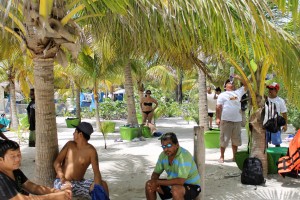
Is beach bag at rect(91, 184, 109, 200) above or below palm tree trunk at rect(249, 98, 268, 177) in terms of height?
below

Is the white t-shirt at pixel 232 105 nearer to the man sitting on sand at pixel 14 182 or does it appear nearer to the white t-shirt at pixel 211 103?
the man sitting on sand at pixel 14 182

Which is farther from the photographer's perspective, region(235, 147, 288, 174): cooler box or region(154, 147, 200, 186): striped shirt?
region(235, 147, 288, 174): cooler box

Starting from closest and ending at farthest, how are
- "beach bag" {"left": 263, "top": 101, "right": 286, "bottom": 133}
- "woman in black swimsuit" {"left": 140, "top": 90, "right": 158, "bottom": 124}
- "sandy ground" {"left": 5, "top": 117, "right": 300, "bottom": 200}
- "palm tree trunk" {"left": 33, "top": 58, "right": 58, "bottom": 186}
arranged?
"palm tree trunk" {"left": 33, "top": 58, "right": 58, "bottom": 186}, "sandy ground" {"left": 5, "top": 117, "right": 300, "bottom": 200}, "beach bag" {"left": 263, "top": 101, "right": 286, "bottom": 133}, "woman in black swimsuit" {"left": 140, "top": 90, "right": 158, "bottom": 124}

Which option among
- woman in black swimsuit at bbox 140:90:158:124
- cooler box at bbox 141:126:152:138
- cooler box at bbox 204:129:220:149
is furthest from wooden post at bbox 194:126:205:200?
woman in black swimsuit at bbox 140:90:158:124

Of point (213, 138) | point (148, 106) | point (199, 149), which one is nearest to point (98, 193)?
point (199, 149)

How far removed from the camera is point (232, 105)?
7.03 metres

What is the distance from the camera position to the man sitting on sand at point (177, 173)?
13.3 ft

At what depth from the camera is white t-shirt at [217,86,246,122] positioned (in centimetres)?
701

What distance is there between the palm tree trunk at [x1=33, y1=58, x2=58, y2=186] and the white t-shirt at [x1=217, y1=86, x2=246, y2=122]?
3739 mm

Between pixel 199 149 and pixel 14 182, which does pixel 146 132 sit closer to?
pixel 199 149

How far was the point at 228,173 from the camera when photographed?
250 inches

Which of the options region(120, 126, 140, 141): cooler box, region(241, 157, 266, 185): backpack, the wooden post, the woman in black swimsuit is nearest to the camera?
the wooden post

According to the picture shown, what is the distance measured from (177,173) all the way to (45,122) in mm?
1624

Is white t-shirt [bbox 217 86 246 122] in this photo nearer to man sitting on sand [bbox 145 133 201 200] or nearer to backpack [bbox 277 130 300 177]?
backpack [bbox 277 130 300 177]
